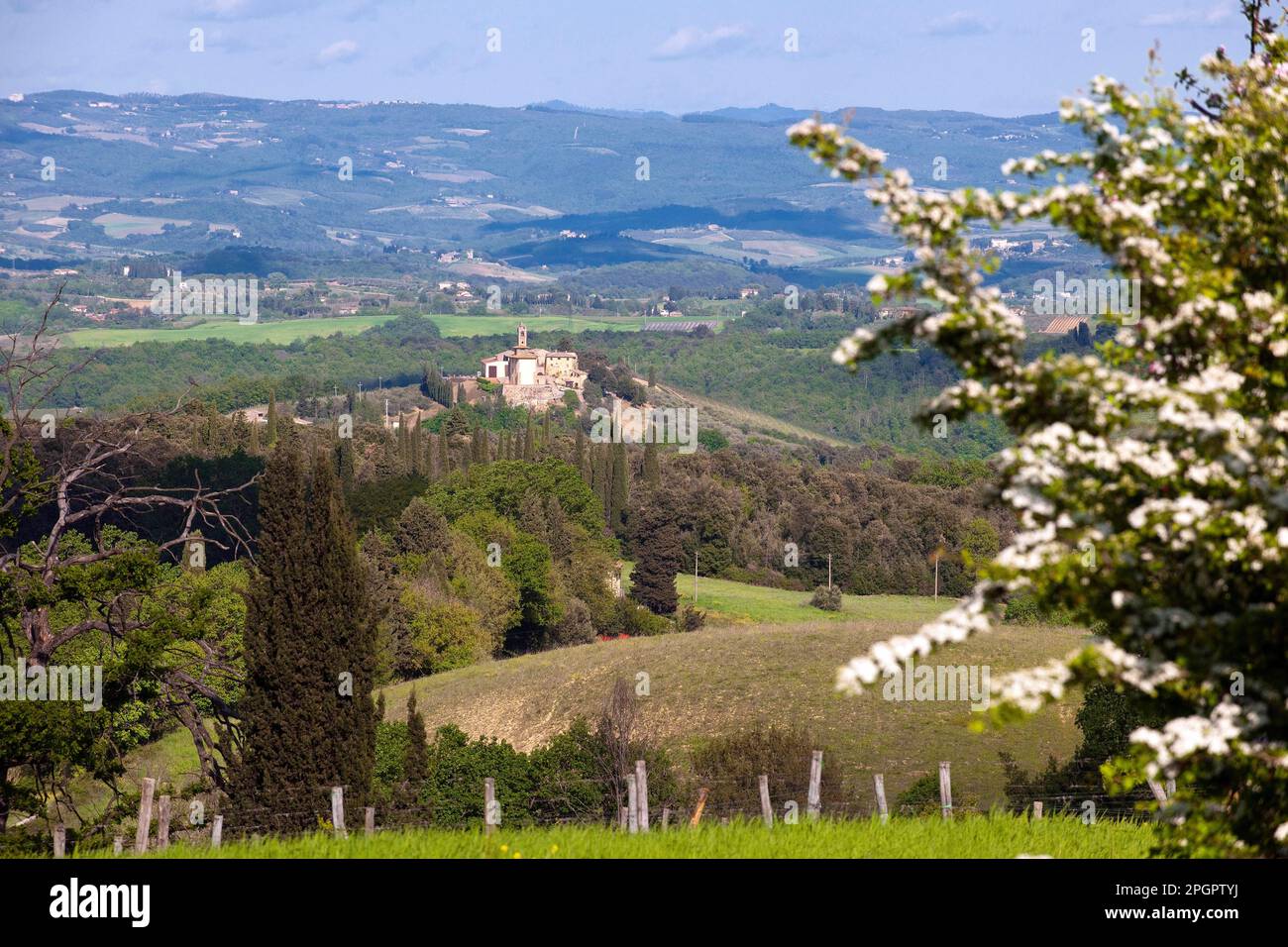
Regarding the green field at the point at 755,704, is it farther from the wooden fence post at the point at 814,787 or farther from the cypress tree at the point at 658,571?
the cypress tree at the point at 658,571

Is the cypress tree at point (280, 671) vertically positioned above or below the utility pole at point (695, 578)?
above

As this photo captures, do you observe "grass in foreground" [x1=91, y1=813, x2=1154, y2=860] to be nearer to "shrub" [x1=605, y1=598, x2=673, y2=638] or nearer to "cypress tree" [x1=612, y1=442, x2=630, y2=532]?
"shrub" [x1=605, y1=598, x2=673, y2=638]

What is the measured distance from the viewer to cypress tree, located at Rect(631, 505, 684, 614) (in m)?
108

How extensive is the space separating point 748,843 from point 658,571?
9580cm

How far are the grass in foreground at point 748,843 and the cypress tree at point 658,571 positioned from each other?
9273 cm

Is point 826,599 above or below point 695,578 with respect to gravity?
below

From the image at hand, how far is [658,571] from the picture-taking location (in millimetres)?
108688

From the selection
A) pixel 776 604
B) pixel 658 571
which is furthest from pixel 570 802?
pixel 776 604

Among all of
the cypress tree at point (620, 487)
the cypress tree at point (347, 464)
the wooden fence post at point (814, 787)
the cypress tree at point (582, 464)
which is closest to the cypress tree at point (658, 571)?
the cypress tree at point (620, 487)

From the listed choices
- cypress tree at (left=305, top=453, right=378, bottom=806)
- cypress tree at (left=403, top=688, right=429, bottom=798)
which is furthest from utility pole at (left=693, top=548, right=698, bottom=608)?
cypress tree at (left=305, top=453, right=378, bottom=806)

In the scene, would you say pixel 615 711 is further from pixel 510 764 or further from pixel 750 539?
pixel 750 539

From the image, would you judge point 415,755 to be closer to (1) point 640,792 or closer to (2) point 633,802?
(1) point 640,792

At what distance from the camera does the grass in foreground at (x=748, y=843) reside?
1233 centimetres

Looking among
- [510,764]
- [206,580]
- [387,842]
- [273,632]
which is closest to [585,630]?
[206,580]
